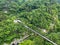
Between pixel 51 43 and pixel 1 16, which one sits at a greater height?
pixel 1 16

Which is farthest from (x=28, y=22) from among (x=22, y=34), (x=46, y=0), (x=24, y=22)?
(x=46, y=0)

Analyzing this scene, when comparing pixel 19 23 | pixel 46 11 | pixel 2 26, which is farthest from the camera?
pixel 46 11

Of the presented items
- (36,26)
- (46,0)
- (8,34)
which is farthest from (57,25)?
(46,0)

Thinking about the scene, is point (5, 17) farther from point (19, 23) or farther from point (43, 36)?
point (43, 36)

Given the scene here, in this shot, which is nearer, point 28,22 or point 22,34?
point 22,34

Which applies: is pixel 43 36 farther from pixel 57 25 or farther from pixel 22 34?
pixel 57 25

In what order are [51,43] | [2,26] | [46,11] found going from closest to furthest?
[51,43] → [2,26] → [46,11]
